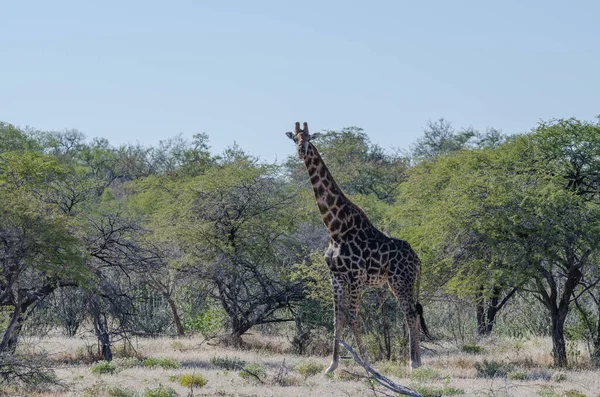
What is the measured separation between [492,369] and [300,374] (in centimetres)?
326

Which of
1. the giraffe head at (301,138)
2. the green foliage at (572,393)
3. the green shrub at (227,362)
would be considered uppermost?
the giraffe head at (301,138)

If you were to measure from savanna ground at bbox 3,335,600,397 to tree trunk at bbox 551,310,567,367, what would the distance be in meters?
0.24

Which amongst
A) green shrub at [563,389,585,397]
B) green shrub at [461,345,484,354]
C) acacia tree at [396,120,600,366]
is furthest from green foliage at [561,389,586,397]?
green shrub at [461,345,484,354]

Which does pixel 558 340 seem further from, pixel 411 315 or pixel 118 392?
pixel 118 392

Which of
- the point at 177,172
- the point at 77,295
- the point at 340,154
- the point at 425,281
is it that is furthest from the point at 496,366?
the point at 340,154

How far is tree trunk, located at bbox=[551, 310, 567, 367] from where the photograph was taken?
16062mm

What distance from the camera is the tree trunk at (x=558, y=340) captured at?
52.7 feet

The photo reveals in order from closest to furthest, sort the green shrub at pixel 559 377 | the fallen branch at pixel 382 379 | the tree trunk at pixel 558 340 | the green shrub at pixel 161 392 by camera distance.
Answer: the fallen branch at pixel 382 379
the green shrub at pixel 161 392
the green shrub at pixel 559 377
the tree trunk at pixel 558 340

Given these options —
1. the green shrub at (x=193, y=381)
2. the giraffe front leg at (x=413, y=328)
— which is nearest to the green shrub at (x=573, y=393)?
the giraffe front leg at (x=413, y=328)

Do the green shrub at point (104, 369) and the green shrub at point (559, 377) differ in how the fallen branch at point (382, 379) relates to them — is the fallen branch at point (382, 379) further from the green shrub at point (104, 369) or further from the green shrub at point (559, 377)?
the green shrub at point (104, 369)

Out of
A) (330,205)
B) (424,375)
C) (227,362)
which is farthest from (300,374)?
(330,205)

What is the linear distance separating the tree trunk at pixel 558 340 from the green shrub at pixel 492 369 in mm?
1242

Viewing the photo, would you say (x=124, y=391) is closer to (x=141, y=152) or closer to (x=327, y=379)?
(x=327, y=379)

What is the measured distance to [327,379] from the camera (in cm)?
1362
